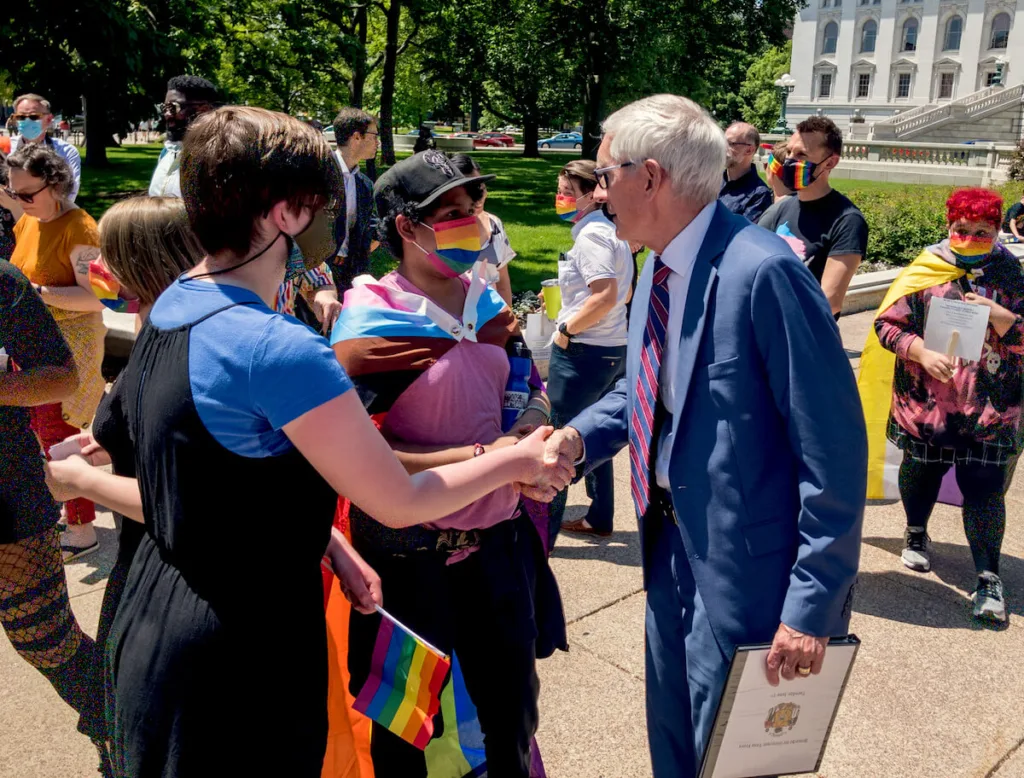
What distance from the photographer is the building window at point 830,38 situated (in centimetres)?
8131

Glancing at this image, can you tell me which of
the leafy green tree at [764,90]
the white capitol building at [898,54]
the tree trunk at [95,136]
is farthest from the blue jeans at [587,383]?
the leafy green tree at [764,90]

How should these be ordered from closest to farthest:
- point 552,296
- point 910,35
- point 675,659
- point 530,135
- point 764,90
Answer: point 675,659 → point 552,296 → point 530,135 → point 910,35 → point 764,90

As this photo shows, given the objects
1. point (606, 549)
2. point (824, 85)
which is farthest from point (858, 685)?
point (824, 85)

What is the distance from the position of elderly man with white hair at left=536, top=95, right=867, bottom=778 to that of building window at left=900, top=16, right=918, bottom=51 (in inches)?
3320

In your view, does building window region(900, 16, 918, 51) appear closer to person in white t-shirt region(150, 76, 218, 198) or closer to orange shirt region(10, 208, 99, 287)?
person in white t-shirt region(150, 76, 218, 198)

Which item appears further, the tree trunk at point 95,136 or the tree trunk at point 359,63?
the tree trunk at point 95,136

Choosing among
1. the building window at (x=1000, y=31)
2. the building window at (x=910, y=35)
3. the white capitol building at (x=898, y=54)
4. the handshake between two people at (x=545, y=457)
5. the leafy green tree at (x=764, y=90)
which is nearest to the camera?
the handshake between two people at (x=545, y=457)

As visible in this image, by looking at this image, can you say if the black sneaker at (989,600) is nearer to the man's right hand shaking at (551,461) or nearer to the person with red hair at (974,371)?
the person with red hair at (974,371)

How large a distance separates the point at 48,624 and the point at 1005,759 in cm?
336

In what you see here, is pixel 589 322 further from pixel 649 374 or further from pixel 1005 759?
pixel 1005 759

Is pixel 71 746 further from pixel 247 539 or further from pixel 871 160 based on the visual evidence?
pixel 871 160

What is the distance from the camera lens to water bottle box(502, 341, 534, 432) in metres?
2.91

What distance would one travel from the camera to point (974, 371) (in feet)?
15.3

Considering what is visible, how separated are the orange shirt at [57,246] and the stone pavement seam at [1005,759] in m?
4.77
